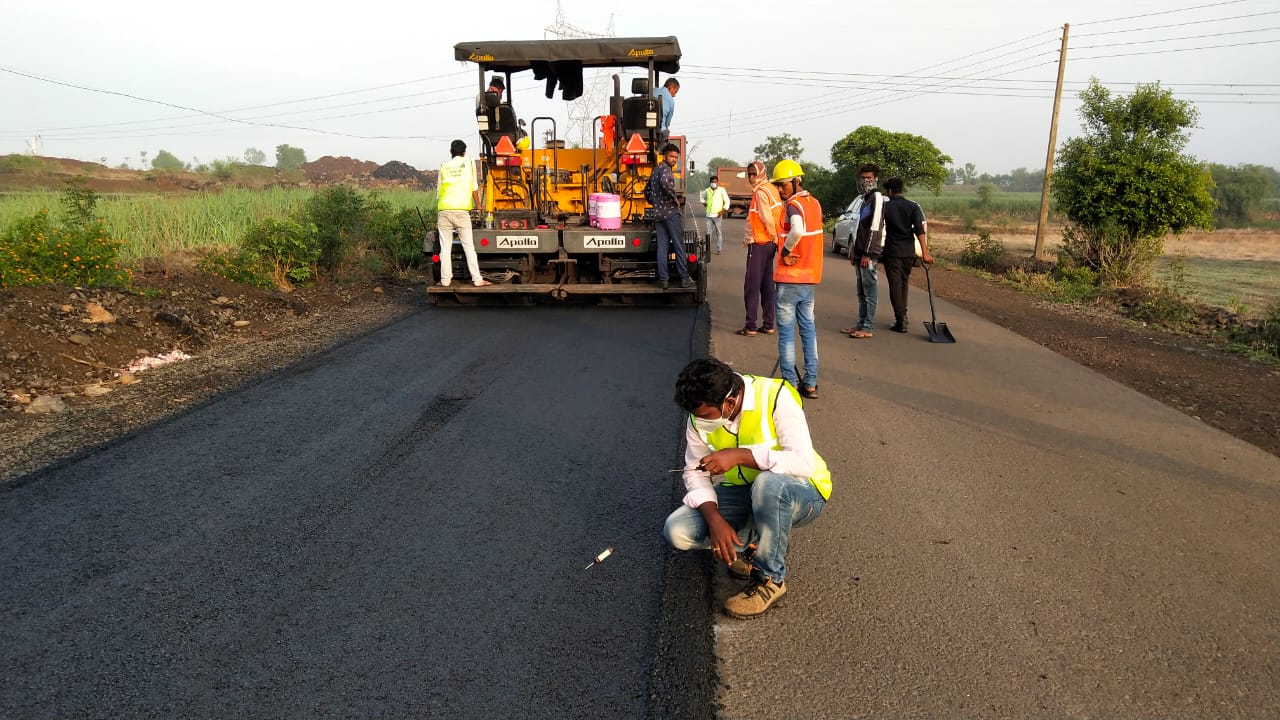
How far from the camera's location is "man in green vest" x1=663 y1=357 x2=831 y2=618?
322 cm

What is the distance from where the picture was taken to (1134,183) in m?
15.4

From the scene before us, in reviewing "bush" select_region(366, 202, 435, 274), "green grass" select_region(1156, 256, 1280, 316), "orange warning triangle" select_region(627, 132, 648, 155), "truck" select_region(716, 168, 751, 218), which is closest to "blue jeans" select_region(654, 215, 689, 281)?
"orange warning triangle" select_region(627, 132, 648, 155)

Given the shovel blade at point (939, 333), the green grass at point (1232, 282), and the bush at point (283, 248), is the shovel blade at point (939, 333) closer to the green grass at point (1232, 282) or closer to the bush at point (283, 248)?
the green grass at point (1232, 282)

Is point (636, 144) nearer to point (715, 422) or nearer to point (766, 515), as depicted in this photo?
point (715, 422)

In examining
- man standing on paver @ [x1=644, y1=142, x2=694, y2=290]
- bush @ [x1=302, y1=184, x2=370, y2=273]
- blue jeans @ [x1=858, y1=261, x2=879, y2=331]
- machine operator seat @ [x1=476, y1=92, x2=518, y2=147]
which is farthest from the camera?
bush @ [x1=302, y1=184, x2=370, y2=273]

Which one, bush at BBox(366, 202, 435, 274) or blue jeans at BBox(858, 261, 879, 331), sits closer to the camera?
blue jeans at BBox(858, 261, 879, 331)

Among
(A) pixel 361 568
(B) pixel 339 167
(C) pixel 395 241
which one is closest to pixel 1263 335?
(A) pixel 361 568

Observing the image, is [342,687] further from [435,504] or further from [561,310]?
[561,310]

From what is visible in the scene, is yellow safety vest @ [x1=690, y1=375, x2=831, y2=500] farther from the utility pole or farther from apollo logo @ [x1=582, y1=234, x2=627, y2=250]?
the utility pole

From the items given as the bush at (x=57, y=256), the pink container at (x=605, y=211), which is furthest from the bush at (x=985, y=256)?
the bush at (x=57, y=256)

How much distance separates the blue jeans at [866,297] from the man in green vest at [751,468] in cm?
607

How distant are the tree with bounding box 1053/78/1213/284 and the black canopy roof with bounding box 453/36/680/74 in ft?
31.0

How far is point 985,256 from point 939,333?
1041 cm

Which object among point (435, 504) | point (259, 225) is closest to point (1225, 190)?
point (259, 225)
